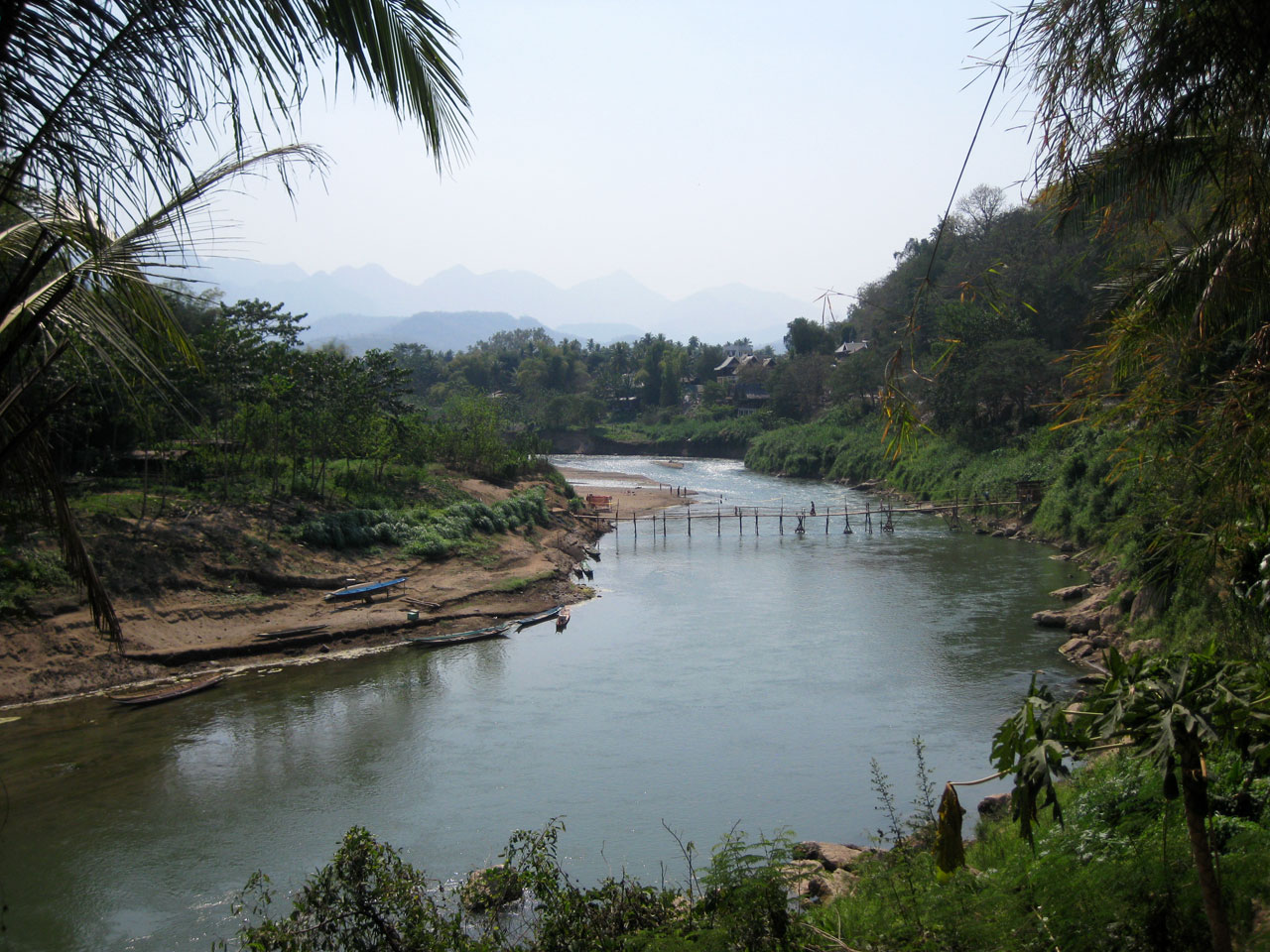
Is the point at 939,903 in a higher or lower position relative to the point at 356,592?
higher

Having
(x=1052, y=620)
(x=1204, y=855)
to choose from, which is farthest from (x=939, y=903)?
(x=1052, y=620)

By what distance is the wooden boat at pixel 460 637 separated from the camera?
1870 cm

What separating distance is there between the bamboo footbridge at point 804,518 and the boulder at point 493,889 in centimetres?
2405

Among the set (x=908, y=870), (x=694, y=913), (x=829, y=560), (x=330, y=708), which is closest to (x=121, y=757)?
(x=330, y=708)

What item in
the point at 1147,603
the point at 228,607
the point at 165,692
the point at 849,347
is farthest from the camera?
the point at 849,347

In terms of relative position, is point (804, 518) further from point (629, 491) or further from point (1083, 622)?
point (1083, 622)

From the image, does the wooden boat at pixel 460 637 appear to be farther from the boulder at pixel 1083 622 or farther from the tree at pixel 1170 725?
the tree at pixel 1170 725

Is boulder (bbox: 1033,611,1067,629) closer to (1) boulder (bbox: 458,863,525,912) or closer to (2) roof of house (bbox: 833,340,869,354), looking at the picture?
(1) boulder (bbox: 458,863,525,912)

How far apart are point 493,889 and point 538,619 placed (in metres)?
12.9

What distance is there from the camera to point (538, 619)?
20.7m

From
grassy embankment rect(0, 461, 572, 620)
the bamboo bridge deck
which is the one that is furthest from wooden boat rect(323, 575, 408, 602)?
the bamboo bridge deck

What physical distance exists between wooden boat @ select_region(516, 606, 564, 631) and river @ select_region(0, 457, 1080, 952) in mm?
503

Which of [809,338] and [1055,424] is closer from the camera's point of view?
[1055,424]

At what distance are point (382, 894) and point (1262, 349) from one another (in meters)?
5.43
